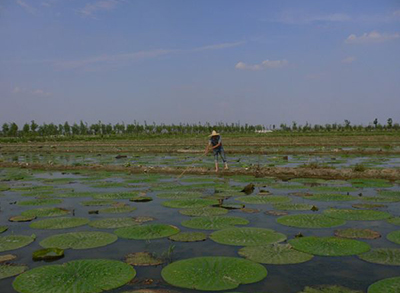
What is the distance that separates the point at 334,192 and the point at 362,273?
221 inches

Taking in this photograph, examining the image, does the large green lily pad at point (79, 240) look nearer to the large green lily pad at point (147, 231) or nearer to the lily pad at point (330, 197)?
the large green lily pad at point (147, 231)

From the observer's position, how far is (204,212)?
Result: 763cm

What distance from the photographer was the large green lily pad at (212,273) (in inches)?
160

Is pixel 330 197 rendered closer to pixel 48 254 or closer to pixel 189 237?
pixel 189 237

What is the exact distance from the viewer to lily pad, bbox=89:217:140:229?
22.0ft

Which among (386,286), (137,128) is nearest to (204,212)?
(386,286)

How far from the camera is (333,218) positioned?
6.84 metres

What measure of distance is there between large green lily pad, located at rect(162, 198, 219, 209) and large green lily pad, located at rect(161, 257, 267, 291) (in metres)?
3.51

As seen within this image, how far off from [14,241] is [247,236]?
380cm

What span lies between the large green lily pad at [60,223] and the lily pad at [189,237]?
6.92 ft

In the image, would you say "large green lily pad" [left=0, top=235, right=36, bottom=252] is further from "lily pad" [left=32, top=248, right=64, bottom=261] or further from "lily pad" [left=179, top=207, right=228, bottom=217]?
"lily pad" [left=179, top=207, right=228, bottom=217]

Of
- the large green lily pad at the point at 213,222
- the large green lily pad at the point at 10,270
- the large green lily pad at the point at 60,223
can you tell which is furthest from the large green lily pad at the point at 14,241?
the large green lily pad at the point at 213,222

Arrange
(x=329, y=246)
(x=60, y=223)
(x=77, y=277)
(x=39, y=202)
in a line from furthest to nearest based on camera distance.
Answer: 1. (x=39, y=202)
2. (x=60, y=223)
3. (x=329, y=246)
4. (x=77, y=277)

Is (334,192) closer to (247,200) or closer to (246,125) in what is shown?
(247,200)
